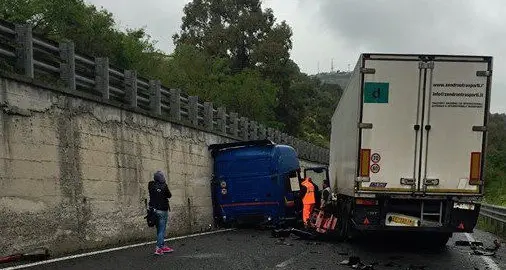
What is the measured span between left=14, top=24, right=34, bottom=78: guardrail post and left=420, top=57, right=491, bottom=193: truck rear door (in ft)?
23.4

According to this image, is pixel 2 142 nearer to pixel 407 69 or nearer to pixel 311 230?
pixel 407 69

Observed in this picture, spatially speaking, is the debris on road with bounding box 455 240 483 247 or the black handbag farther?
the debris on road with bounding box 455 240 483 247

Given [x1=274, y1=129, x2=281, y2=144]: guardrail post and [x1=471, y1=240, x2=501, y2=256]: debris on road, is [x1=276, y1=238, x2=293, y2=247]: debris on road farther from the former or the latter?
[x1=274, y1=129, x2=281, y2=144]: guardrail post

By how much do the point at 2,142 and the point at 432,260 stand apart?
754cm

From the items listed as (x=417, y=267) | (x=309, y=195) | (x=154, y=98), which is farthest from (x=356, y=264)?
(x=154, y=98)

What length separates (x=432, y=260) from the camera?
10000 mm

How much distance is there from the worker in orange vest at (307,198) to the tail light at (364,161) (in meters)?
5.59

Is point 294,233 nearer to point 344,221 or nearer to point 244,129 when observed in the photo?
point 344,221

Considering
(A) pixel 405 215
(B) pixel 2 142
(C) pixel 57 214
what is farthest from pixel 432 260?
(B) pixel 2 142

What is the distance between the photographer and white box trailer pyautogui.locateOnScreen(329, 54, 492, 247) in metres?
10.2

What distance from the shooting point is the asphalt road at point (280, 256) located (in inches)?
346

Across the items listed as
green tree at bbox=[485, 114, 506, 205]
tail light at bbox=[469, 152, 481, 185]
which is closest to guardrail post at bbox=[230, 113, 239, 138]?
tail light at bbox=[469, 152, 481, 185]

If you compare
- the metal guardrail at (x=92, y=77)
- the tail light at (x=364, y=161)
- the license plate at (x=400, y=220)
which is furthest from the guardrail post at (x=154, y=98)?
the license plate at (x=400, y=220)

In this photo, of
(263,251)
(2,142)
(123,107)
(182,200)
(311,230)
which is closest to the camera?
(2,142)
